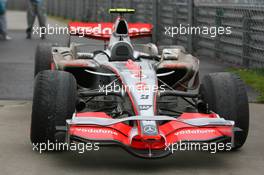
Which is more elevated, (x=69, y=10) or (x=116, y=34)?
(x=116, y=34)

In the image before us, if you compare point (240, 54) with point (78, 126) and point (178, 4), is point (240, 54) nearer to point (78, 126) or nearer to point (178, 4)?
point (178, 4)

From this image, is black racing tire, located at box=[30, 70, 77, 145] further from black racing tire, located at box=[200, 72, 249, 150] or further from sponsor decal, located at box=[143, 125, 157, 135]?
black racing tire, located at box=[200, 72, 249, 150]

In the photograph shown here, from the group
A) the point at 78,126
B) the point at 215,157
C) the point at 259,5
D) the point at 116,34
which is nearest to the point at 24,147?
the point at 78,126

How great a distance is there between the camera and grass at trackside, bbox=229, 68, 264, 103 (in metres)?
11.3

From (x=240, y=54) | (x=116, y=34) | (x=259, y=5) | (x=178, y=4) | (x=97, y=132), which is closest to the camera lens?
(x=97, y=132)

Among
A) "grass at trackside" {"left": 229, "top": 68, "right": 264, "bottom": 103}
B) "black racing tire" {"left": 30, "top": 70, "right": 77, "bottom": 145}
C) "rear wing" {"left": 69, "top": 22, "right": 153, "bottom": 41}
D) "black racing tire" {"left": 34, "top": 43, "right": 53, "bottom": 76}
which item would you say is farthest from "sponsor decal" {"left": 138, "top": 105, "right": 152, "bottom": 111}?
"grass at trackside" {"left": 229, "top": 68, "right": 264, "bottom": 103}

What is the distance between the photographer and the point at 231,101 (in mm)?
7102

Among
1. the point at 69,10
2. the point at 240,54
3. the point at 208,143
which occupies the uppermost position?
the point at 208,143

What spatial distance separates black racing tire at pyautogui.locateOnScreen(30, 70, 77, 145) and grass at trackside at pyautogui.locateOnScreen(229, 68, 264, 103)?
4.32 meters

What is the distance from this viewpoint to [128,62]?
812 cm

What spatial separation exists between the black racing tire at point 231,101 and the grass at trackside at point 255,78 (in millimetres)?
3388

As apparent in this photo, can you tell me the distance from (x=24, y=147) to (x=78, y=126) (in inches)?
45.1

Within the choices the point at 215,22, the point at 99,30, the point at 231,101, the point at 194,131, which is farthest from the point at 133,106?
the point at 215,22

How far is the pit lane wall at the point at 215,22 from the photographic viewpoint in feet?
45.1
